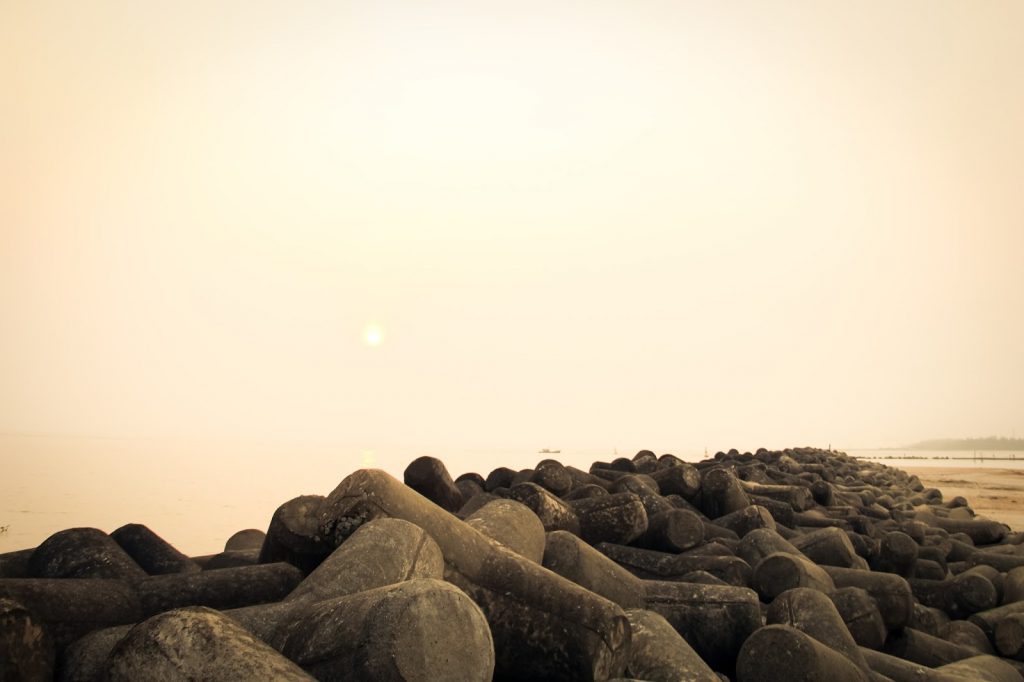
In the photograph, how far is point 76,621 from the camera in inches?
161

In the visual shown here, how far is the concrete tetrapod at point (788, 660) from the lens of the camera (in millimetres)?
4301

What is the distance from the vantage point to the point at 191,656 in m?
2.82

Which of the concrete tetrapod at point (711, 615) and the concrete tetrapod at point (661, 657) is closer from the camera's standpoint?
the concrete tetrapod at point (661, 657)

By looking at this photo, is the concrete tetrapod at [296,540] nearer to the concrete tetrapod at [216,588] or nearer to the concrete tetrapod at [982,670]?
the concrete tetrapod at [216,588]

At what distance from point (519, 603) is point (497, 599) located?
0.14 meters

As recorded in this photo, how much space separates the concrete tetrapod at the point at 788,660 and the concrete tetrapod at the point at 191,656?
9.17 ft

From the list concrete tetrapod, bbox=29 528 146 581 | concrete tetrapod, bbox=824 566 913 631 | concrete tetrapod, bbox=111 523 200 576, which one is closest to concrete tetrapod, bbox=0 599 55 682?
concrete tetrapod, bbox=29 528 146 581

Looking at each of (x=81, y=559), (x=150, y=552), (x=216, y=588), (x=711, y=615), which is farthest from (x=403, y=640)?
(x=150, y=552)

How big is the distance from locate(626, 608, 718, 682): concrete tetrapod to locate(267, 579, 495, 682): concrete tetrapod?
4.51 feet

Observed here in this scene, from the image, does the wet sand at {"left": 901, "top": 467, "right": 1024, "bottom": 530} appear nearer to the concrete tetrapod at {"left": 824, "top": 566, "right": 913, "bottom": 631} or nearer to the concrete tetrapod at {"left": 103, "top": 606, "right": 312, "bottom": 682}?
the concrete tetrapod at {"left": 824, "top": 566, "right": 913, "bottom": 631}

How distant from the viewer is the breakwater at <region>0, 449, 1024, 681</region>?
10.1ft

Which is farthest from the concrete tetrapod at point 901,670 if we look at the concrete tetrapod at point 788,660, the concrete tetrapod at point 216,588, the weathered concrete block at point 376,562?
the concrete tetrapod at point 216,588

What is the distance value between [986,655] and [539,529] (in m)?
3.96

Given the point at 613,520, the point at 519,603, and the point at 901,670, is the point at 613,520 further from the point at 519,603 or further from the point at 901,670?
the point at 519,603
